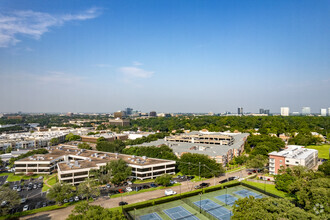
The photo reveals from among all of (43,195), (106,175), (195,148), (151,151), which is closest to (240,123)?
(195,148)

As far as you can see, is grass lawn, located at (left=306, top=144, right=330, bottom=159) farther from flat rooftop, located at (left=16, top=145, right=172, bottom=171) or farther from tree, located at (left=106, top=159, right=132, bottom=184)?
tree, located at (left=106, top=159, right=132, bottom=184)

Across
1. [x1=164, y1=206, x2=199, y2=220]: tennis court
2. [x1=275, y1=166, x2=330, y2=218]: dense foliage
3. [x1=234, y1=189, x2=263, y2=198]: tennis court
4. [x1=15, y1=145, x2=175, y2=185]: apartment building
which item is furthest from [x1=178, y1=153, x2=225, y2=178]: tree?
[x1=164, y1=206, x2=199, y2=220]: tennis court

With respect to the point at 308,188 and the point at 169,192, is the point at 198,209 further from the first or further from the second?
the point at 308,188

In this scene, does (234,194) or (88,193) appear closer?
(88,193)

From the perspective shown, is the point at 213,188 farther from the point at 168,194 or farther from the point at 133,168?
the point at 133,168

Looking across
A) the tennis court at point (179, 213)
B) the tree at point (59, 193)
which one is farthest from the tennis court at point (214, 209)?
the tree at point (59, 193)

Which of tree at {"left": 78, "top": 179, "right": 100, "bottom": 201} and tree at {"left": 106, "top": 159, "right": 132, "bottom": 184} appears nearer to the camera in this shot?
tree at {"left": 78, "top": 179, "right": 100, "bottom": 201}
